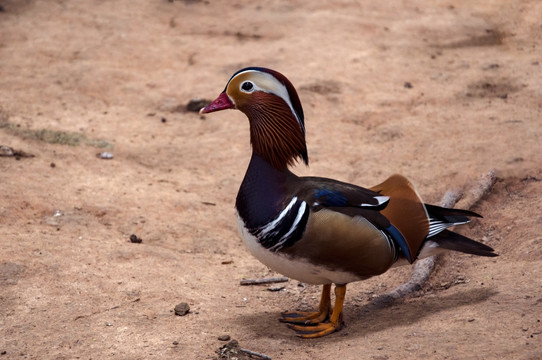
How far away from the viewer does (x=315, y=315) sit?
13.0 feet

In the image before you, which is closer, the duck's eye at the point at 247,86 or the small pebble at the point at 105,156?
the duck's eye at the point at 247,86

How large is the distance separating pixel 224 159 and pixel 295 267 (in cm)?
293

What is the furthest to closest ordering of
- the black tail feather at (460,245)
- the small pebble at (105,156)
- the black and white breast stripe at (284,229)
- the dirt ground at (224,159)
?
the small pebble at (105,156)
the black tail feather at (460,245)
the dirt ground at (224,159)
the black and white breast stripe at (284,229)

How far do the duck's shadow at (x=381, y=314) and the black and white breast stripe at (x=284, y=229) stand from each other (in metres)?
0.54

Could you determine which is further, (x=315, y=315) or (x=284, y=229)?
(x=315, y=315)

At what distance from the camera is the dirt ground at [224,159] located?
12.2 feet

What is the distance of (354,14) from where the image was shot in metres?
9.78

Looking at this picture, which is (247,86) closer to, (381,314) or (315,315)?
(315,315)

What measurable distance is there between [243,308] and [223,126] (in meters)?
3.21

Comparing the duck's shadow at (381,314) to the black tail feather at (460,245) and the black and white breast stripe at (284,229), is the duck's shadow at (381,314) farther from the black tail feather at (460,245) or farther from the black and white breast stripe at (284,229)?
the black and white breast stripe at (284,229)

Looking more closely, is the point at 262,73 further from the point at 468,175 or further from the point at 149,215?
the point at 468,175

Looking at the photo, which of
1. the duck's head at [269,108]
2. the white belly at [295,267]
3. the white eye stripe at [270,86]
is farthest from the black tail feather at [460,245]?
the white eye stripe at [270,86]

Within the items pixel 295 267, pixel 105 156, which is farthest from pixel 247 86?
pixel 105 156

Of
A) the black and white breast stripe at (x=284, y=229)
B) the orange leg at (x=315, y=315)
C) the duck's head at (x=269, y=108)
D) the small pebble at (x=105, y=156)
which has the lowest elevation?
the small pebble at (x=105, y=156)
